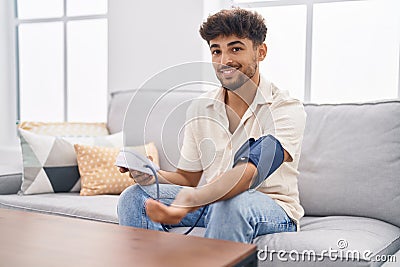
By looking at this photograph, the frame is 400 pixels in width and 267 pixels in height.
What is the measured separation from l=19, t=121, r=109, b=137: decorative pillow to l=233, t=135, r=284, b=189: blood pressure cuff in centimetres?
126

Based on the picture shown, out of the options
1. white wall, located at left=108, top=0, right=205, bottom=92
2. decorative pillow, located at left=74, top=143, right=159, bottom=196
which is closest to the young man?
decorative pillow, located at left=74, top=143, right=159, bottom=196

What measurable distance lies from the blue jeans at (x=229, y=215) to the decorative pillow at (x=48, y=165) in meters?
0.84

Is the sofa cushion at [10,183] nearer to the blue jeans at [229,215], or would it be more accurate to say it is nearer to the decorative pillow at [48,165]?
the decorative pillow at [48,165]

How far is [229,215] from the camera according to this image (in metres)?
1.46

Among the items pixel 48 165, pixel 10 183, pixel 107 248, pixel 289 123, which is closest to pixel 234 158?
pixel 289 123

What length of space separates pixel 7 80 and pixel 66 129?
136 cm

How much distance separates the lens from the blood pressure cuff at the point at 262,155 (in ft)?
4.95

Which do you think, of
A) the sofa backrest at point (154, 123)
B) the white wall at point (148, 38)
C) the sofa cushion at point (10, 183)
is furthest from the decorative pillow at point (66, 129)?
the sofa backrest at point (154, 123)

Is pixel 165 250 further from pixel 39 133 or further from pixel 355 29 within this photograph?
pixel 355 29

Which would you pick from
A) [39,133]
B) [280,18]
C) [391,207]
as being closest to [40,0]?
[39,133]

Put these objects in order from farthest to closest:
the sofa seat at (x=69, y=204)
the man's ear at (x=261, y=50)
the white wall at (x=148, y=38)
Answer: the white wall at (x=148, y=38) → the sofa seat at (x=69, y=204) → the man's ear at (x=261, y=50)

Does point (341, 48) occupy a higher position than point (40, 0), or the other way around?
point (40, 0)

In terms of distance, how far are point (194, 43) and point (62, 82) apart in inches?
47.9

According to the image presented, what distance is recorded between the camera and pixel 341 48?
267 cm
